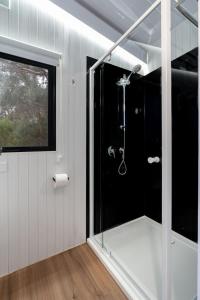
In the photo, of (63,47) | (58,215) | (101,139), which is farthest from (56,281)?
(63,47)

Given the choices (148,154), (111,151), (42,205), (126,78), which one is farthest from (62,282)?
(126,78)

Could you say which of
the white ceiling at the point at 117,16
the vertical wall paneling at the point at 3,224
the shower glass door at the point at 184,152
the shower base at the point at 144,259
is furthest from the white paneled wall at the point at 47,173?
the shower glass door at the point at 184,152

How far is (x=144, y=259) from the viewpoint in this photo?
162 centimetres

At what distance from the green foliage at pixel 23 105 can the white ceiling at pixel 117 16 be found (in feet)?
2.12

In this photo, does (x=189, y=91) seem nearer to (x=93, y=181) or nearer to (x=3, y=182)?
(x=93, y=181)

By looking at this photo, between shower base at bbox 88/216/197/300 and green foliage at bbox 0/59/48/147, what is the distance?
131 cm

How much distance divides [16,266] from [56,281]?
42 cm

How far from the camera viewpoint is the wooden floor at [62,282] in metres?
1.34

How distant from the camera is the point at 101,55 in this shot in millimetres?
2049

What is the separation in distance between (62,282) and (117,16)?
2.47m

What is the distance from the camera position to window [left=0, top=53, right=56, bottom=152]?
154 centimetres

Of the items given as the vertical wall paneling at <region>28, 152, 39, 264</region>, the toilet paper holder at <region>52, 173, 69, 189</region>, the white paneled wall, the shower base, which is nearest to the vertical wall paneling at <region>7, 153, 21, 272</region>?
the white paneled wall

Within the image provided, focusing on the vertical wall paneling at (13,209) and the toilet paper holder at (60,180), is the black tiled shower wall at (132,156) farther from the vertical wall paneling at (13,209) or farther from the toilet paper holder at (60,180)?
the vertical wall paneling at (13,209)

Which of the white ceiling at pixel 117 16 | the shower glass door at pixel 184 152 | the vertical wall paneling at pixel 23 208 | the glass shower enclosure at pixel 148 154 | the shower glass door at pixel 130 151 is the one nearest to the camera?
the glass shower enclosure at pixel 148 154
